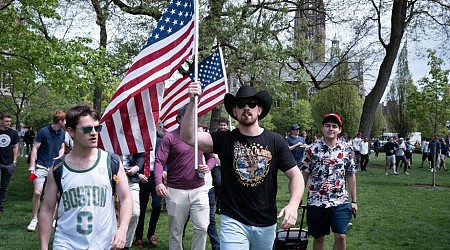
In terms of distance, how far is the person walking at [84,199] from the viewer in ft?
12.3

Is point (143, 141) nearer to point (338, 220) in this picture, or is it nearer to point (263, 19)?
point (338, 220)

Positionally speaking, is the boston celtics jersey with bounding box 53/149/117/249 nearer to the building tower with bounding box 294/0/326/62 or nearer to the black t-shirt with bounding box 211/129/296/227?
the black t-shirt with bounding box 211/129/296/227

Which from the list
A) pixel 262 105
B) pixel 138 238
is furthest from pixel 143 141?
pixel 138 238

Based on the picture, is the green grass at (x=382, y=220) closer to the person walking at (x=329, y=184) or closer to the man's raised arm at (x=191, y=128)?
the person walking at (x=329, y=184)

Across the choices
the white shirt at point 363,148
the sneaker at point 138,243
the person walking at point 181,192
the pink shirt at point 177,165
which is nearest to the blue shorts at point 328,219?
the person walking at point 181,192

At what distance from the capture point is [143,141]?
19.1 ft

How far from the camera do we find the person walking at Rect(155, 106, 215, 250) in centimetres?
652

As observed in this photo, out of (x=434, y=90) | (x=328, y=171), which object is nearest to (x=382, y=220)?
(x=328, y=171)

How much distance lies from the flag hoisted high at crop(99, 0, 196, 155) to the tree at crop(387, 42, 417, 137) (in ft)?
216

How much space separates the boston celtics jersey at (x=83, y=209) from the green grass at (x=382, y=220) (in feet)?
14.5

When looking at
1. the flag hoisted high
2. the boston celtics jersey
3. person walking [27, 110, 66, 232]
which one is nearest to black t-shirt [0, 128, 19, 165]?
person walking [27, 110, 66, 232]

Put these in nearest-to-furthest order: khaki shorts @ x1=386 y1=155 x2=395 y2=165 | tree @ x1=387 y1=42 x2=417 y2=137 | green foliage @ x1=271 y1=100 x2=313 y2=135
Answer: khaki shorts @ x1=386 y1=155 x2=395 y2=165 < tree @ x1=387 y1=42 x2=417 y2=137 < green foliage @ x1=271 y1=100 x2=313 y2=135

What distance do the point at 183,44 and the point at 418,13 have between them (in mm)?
26324

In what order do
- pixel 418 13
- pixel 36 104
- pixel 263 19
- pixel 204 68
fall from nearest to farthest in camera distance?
pixel 204 68
pixel 263 19
pixel 418 13
pixel 36 104
